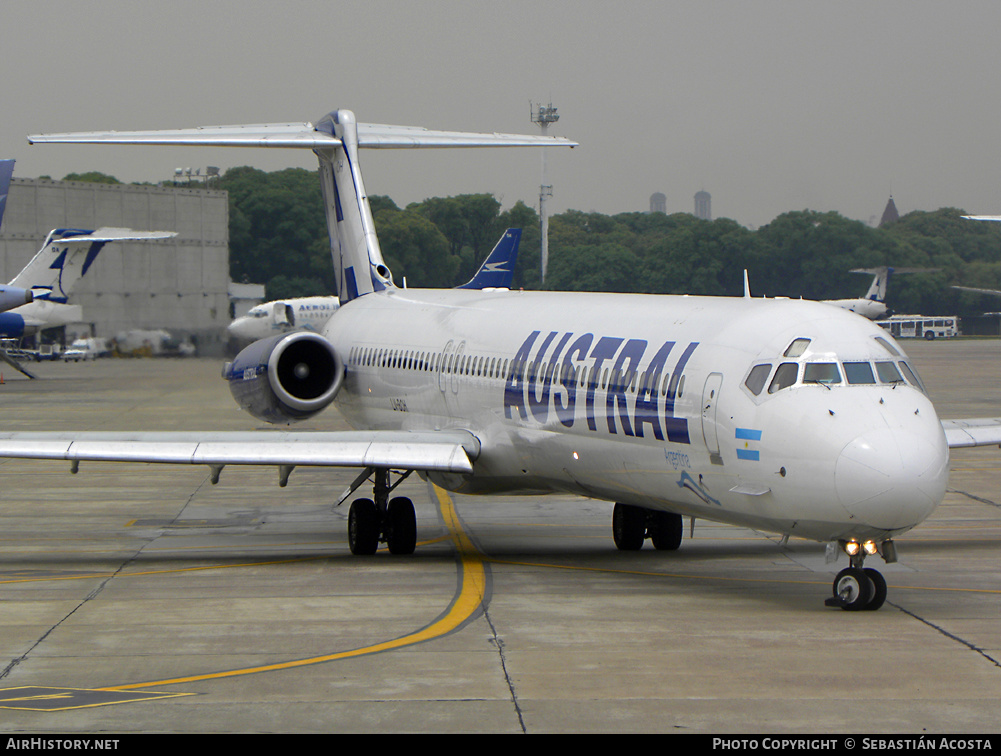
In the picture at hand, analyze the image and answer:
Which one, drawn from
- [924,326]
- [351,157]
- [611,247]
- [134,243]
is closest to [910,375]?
[351,157]

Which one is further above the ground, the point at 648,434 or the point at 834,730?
the point at 648,434

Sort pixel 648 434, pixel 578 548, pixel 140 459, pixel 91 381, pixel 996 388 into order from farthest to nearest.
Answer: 1. pixel 91 381
2. pixel 996 388
3. pixel 578 548
4. pixel 140 459
5. pixel 648 434

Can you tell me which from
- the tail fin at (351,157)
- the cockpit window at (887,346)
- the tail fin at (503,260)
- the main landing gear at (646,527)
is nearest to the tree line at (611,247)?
the tail fin at (503,260)

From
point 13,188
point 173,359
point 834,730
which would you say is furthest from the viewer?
point 13,188

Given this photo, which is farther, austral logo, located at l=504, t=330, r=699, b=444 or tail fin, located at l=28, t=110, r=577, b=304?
tail fin, located at l=28, t=110, r=577, b=304

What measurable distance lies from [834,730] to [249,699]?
433 cm

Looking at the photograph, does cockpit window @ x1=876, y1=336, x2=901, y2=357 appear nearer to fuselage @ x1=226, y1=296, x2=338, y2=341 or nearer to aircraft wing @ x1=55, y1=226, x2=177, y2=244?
aircraft wing @ x1=55, y1=226, x2=177, y2=244

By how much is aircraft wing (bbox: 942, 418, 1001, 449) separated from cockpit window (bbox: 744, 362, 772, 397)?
4434 mm

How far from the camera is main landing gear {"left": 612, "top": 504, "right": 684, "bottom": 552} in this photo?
59.2ft

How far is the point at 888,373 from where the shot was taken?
509 inches

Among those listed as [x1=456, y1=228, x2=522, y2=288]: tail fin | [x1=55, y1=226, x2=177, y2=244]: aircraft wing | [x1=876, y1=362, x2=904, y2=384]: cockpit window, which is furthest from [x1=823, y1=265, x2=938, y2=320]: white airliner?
[x1=876, y1=362, x2=904, y2=384]: cockpit window
